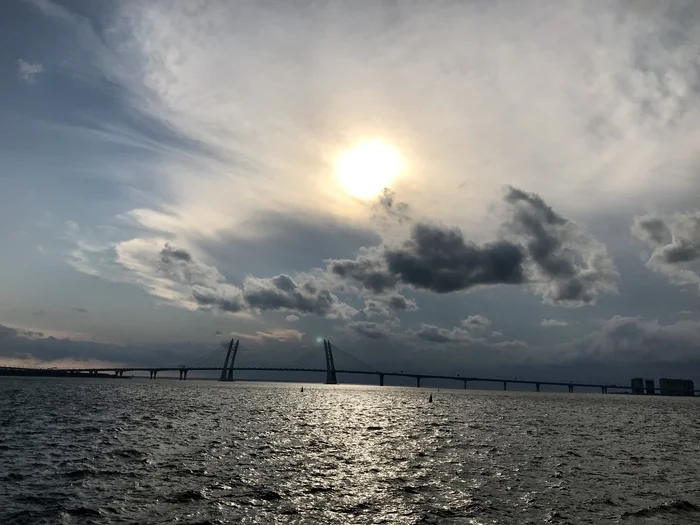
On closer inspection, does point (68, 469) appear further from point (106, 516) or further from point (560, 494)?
point (560, 494)

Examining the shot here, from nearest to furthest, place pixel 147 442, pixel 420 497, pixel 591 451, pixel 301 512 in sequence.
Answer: pixel 301 512, pixel 420 497, pixel 147 442, pixel 591 451

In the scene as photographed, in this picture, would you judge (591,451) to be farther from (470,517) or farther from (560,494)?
(470,517)

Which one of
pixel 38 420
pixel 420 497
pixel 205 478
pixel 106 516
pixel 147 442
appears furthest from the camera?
pixel 38 420

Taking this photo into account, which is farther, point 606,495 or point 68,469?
point 68,469

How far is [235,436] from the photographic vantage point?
5466 centimetres

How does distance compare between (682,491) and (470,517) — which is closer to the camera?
(470,517)

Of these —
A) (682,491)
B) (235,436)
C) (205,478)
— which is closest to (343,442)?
(235,436)

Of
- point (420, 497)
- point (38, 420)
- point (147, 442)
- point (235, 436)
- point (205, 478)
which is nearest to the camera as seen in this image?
point (420, 497)

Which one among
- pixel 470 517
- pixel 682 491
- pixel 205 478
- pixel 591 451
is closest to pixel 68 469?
pixel 205 478

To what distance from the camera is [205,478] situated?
32.4 meters

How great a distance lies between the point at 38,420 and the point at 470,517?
200ft

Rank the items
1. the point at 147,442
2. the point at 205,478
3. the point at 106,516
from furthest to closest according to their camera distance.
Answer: the point at 147,442 → the point at 205,478 → the point at 106,516

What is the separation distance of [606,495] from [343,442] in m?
27.8

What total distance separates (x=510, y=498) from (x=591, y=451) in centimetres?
2672
